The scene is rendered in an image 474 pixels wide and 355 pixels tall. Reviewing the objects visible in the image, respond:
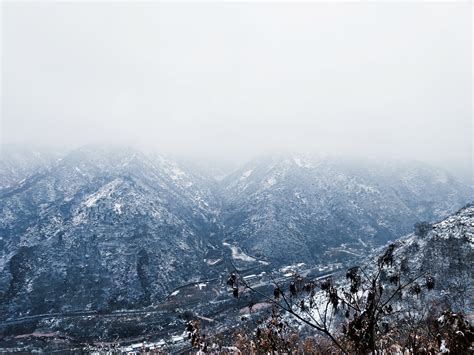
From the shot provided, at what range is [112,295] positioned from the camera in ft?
582

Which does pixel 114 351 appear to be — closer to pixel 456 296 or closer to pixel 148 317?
pixel 148 317

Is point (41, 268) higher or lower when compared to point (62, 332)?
higher

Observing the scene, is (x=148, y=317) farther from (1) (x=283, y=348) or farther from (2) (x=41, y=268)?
(1) (x=283, y=348)

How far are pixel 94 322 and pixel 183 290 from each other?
171 ft

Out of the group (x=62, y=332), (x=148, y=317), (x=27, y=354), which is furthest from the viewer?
(x=148, y=317)

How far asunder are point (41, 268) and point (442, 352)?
21825 cm

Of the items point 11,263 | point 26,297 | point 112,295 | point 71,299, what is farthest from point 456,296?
point 11,263

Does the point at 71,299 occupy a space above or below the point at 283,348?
below

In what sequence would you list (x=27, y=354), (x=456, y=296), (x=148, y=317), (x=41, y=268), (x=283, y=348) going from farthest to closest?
(x=41, y=268) → (x=148, y=317) → (x=27, y=354) → (x=456, y=296) → (x=283, y=348)

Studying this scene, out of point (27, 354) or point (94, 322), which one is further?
point (94, 322)

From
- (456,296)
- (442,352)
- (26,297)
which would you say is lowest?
(26,297)

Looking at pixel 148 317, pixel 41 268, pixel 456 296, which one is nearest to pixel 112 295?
pixel 148 317

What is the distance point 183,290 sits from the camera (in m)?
190

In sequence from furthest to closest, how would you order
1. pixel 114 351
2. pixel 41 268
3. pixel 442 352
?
pixel 41 268
pixel 114 351
pixel 442 352
